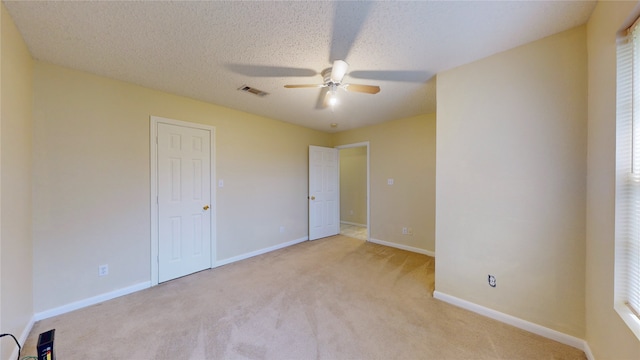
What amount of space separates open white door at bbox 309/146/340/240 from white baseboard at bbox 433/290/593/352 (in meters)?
2.78

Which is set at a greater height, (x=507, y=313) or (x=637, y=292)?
(x=637, y=292)

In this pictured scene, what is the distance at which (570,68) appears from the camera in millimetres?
1746

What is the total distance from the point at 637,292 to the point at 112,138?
14.3ft

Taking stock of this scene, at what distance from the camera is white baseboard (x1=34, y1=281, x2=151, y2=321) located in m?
2.13

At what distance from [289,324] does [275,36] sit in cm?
246

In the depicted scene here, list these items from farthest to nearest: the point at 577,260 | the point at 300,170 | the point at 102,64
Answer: the point at 300,170, the point at 102,64, the point at 577,260

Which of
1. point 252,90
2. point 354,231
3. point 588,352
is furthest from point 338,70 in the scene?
point 354,231

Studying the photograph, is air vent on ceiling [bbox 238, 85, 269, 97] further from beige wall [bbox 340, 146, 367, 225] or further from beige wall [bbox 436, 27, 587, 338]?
beige wall [bbox 340, 146, 367, 225]

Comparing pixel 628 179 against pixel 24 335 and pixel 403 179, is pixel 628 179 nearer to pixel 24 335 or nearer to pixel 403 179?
pixel 403 179

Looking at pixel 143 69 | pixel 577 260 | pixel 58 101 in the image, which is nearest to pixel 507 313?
pixel 577 260

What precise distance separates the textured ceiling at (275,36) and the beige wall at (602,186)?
1.02 ft

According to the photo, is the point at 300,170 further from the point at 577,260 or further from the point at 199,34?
the point at 577,260

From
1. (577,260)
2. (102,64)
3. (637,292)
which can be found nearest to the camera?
(637,292)

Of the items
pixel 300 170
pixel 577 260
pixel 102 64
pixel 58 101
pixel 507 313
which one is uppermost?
pixel 102 64
